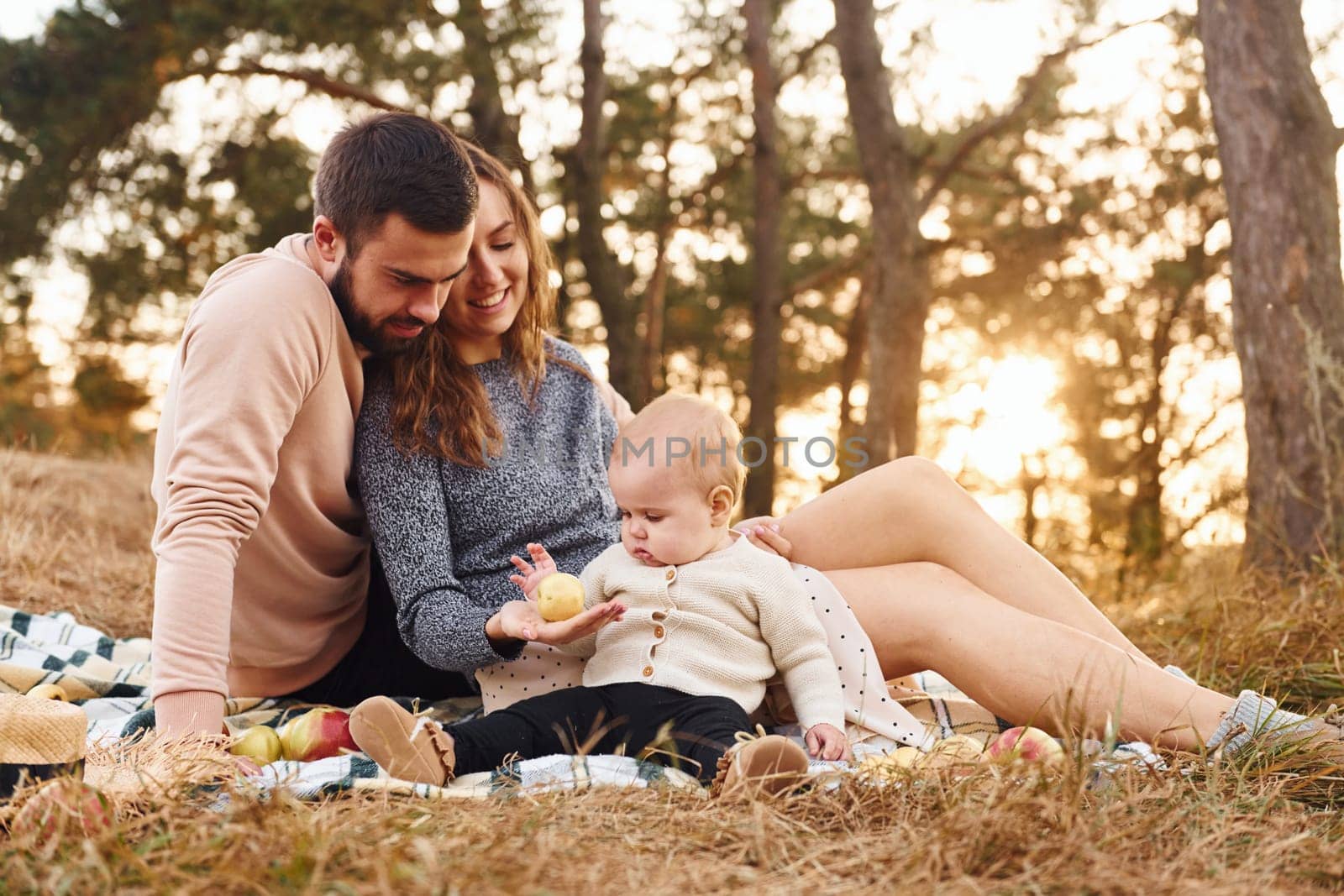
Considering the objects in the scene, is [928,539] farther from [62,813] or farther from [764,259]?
[764,259]

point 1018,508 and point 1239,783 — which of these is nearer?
point 1239,783

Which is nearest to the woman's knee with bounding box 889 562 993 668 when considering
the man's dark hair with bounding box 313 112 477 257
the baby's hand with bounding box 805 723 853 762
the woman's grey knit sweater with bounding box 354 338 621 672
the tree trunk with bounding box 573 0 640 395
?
the baby's hand with bounding box 805 723 853 762

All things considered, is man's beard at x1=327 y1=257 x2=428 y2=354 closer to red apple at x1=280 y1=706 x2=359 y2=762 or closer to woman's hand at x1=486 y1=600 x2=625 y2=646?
woman's hand at x1=486 y1=600 x2=625 y2=646

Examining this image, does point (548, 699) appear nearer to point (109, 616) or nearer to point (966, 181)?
point (109, 616)

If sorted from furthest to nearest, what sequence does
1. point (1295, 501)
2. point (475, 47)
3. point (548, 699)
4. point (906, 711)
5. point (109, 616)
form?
point (475, 47), point (1295, 501), point (109, 616), point (906, 711), point (548, 699)

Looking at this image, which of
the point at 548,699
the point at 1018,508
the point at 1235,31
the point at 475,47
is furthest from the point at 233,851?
the point at 1018,508

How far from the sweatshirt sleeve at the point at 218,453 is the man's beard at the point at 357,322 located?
74mm

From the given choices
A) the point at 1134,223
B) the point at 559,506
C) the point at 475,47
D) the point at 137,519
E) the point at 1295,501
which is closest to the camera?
the point at 559,506

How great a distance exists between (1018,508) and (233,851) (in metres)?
14.4

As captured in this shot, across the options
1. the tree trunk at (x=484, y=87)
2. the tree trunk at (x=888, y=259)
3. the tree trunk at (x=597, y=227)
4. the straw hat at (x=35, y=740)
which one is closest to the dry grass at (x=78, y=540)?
the straw hat at (x=35, y=740)

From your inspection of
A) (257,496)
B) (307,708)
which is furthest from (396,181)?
(307,708)

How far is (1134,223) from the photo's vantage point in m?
10.7

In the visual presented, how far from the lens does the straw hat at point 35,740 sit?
1.67m

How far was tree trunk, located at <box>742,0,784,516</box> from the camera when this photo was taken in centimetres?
900
